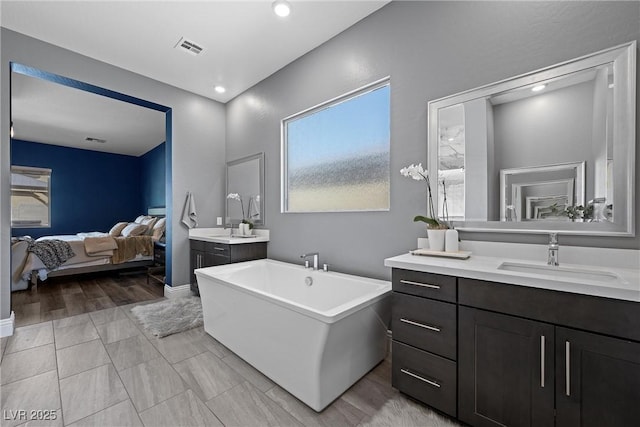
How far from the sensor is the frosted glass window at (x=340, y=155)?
2303 mm

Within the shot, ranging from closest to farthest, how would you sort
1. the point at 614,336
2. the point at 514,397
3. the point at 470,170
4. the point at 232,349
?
the point at 614,336 → the point at 514,397 → the point at 470,170 → the point at 232,349

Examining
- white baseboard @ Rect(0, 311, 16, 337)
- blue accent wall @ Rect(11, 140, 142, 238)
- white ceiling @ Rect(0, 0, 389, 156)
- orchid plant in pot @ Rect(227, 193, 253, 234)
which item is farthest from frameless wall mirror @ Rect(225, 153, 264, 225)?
blue accent wall @ Rect(11, 140, 142, 238)

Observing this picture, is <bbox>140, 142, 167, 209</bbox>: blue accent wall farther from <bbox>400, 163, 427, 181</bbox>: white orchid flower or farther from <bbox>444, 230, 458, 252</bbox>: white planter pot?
<bbox>444, 230, 458, 252</bbox>: white planter pot

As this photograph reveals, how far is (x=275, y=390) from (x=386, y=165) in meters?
1.84

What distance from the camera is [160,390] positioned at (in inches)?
64.3

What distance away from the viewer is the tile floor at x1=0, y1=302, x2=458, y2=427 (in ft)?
4.60

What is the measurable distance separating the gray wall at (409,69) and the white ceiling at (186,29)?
22cm

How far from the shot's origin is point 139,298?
346 cm

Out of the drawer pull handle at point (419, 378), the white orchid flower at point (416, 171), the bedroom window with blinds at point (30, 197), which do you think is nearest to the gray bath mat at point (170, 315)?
the drawer pull handle at point (419, 378)

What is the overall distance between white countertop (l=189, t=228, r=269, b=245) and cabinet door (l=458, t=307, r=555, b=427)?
7.77ft

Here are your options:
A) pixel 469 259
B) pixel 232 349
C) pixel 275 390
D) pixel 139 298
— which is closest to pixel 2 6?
pixel 139 298

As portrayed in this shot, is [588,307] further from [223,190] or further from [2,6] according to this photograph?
[2,6]

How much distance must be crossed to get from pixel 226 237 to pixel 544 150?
10.7 feet

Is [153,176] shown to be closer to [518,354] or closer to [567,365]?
[518,354]
